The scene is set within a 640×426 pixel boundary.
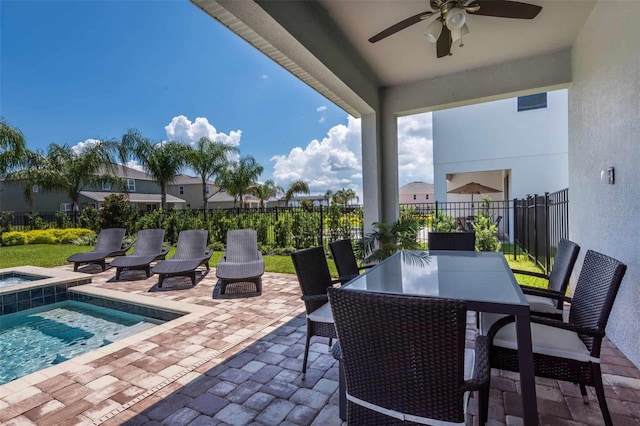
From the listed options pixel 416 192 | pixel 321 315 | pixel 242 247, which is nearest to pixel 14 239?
pixel 242 247

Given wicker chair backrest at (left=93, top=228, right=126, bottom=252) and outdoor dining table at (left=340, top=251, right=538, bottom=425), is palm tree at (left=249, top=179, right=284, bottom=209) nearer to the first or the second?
wicker chair backrest at (left=93, top=228, right=126, bottom=252)

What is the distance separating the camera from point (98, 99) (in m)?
16.9

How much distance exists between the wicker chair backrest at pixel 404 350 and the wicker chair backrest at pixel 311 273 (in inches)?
45.7

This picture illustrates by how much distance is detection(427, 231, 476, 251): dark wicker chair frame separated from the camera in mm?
3881

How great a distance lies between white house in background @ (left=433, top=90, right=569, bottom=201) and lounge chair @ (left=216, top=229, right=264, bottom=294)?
25.6 ft

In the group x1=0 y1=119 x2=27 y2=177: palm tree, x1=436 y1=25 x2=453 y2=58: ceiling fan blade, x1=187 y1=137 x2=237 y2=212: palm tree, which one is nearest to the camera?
x1=436 y1=25 x2=453 y2=58: ceiling fan blade

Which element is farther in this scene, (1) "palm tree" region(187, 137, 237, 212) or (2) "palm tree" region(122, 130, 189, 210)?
(1) "palm tree" region(187, 137, 237, 212)

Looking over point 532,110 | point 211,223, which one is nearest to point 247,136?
point 211,223

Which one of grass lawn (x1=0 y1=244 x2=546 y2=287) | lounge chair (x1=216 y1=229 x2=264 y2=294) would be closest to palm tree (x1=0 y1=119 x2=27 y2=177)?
grass lawn (x1=0 y1=244 x2=546 y2=287)

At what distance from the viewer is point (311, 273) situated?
2.61 m

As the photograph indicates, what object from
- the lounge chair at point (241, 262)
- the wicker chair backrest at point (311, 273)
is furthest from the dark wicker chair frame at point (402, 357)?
the lounge chair at point (241, 262)

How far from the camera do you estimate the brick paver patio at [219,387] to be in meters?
2.02

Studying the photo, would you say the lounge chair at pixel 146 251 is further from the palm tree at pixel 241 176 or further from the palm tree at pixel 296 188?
the palm tree at pixel 296 188

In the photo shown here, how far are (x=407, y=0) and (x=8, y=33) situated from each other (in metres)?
12.4
